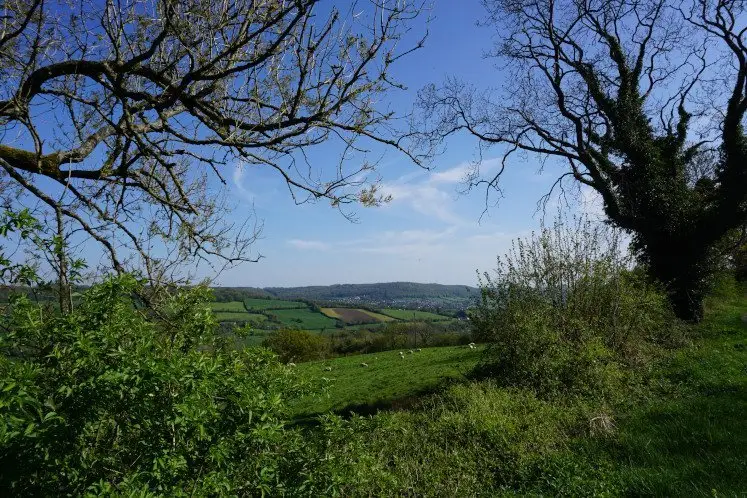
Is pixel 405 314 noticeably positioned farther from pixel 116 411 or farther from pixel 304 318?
pixel 116 411

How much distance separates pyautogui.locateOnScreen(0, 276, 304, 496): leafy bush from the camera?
7.97ft

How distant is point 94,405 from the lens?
2.62 m

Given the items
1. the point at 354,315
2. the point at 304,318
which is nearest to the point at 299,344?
the point at 304,318

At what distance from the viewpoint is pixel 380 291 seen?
89250mm

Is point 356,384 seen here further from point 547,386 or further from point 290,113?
point 290,113

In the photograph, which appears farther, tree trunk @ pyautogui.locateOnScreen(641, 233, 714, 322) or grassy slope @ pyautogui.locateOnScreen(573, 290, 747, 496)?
tree trunk @ pyautogui.locateOnScreen(641, 233, 714, 322)

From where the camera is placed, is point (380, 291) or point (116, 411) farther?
point (380, 291)

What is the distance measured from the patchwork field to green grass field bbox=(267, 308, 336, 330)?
5.07 feet

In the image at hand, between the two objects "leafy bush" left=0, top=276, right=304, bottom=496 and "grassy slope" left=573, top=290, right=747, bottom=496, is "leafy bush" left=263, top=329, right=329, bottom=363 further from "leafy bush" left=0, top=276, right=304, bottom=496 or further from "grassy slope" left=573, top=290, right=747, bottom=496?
"leafy bush" left=0, top=276, right=304, bottom=496

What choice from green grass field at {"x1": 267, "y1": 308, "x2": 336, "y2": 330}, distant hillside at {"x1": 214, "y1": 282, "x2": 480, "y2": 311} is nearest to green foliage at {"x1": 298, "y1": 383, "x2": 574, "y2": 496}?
green grass field at {"x1": 267, "y1": 308, "x2": 336, "y2": 330}

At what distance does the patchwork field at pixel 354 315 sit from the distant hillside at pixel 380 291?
1681 centimetres

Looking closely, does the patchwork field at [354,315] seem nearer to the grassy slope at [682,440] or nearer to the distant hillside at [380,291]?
the distant hillside at [380,291]

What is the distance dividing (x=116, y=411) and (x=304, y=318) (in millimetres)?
51580

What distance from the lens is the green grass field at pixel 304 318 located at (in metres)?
48.8
